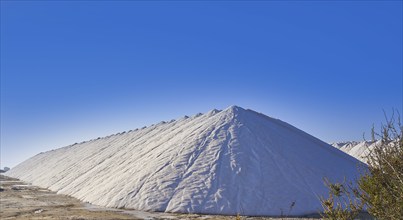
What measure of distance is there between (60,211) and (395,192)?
11.6 m

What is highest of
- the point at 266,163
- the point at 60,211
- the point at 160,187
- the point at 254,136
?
the point at 254,136

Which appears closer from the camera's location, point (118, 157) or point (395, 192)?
point (395, 192)

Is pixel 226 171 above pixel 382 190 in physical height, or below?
above

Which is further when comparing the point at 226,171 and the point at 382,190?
the point at 226,171

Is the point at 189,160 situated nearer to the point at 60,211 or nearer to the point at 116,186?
the point at 116,186

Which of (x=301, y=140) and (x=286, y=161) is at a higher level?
(x=301, y=140)

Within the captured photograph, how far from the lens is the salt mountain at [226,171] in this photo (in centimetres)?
1313

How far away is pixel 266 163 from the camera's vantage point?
49.7ft

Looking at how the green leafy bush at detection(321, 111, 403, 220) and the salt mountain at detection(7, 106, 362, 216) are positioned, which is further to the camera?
the salt mountain at detection(7, 106, 362, 216)

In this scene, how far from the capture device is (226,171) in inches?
571

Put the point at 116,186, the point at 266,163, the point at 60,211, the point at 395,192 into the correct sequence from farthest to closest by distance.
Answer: the point at 116,186
the point at 266,163
the point at 60,211
the point at 395,192

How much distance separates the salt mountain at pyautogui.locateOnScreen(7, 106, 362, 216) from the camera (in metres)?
13.1

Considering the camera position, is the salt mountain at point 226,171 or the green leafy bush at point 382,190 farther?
the salt mountain at point 226,171

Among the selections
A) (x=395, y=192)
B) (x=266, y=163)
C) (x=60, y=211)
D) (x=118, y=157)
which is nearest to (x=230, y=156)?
(x=266, y=163)
